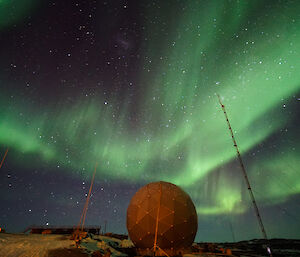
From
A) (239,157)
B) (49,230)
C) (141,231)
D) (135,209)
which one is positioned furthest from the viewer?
(49,230)

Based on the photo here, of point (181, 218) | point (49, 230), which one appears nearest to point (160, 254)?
point (181, 218)

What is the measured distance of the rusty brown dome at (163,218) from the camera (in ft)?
44.5

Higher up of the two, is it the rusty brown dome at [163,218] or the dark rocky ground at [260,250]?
the rusty brown dome at [163,218]

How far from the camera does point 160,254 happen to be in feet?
43.8

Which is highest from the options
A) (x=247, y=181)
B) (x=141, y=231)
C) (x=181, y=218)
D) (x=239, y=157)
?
(x=239, y=157)

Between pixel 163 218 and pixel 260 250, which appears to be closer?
pixel 163 218

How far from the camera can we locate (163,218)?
13.9 m

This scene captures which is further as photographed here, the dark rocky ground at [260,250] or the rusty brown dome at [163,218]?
the dark rocky ground at [260,250]

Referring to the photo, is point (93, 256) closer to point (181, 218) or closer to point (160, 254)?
point (160, 254)

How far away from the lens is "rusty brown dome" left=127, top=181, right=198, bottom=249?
13.6 m

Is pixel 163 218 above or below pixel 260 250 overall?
above

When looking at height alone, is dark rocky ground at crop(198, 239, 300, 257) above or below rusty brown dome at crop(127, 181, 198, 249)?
below

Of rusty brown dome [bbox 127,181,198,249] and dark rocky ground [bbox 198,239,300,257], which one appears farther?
dark rocky ground [bbox 198,239,300,257]

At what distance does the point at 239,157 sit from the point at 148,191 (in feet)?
32.0
